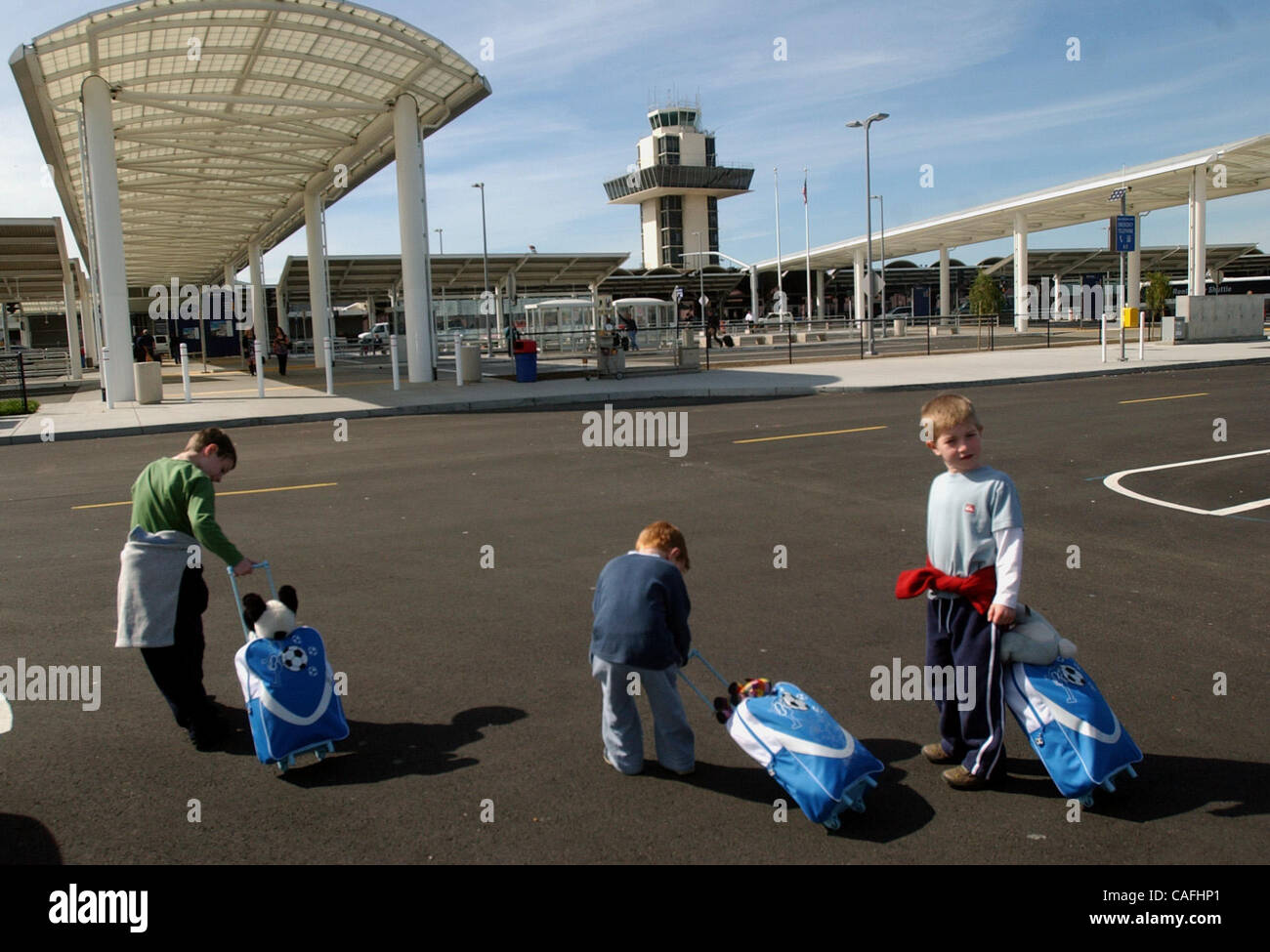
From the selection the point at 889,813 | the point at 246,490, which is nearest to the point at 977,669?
the point at 889,813

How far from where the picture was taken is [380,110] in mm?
24359

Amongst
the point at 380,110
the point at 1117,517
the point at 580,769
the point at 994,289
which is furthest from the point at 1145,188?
the point at 580,769

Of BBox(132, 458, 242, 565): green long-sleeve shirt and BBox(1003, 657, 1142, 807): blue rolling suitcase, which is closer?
BBox(1003, 657, 1142, 807): blue rolling suitcase

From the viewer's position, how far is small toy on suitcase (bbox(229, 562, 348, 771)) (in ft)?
13.4

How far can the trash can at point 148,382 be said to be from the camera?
→ 21250 mm

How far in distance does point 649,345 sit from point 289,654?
125ft

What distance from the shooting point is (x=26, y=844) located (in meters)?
3.58

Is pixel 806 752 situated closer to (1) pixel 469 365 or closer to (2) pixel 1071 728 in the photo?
(2) pixel 1071 728

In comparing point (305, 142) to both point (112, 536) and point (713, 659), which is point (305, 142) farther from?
point (713, 659)

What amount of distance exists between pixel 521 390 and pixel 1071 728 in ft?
68.1

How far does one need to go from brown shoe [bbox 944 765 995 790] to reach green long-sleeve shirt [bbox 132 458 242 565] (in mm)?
3157

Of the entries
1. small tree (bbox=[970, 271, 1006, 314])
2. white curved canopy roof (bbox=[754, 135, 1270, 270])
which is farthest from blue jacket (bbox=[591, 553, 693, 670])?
small tree (bbox=[970, 271, 1006, 314])

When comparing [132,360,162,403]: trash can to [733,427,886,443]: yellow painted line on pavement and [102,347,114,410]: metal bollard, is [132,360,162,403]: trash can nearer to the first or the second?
[102,347,114,410]: metal bollard

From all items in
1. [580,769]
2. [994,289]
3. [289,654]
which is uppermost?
A: [994,289]
